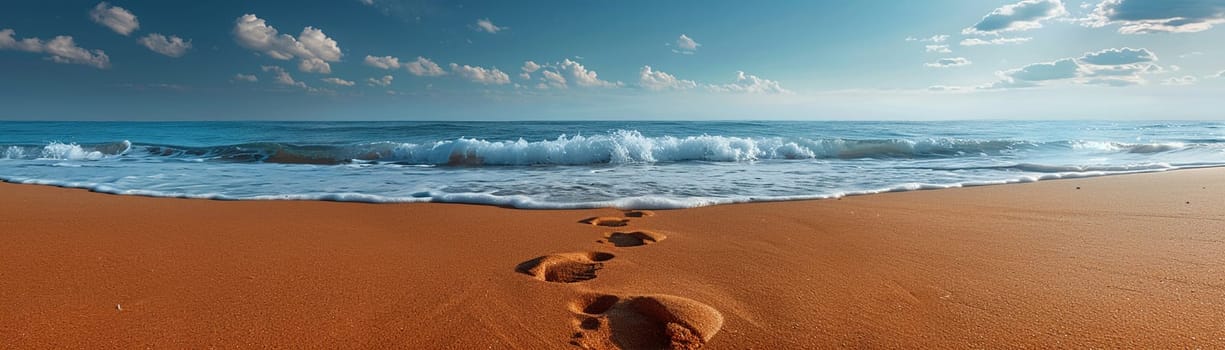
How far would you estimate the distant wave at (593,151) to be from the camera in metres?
10.6

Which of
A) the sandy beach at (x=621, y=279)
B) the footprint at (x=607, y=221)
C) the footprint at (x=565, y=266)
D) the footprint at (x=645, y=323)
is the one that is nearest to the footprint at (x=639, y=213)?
the sandy beach at (x=621, y=279)

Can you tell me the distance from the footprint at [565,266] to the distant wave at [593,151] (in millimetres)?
7473

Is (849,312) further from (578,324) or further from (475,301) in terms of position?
(475,301)

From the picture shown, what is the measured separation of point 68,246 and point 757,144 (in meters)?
11.0

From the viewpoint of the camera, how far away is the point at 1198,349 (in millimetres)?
1564

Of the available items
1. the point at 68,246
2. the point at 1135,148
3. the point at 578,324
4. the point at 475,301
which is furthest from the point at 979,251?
the point at 1135,148

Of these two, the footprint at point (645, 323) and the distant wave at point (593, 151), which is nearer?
the footprint at point (645, 323)

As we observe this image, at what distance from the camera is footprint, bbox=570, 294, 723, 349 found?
1.63 metres

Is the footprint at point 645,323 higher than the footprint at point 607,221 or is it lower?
higher

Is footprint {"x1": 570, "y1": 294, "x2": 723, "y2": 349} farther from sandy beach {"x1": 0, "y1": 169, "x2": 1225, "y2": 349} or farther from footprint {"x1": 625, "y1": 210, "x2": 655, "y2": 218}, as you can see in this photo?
footprint {"x1": 625, "y1": 210, "x2": 655, "y2": 218}

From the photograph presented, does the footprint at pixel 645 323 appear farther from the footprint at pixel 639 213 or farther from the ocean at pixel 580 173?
the ocean at pixel 580 173

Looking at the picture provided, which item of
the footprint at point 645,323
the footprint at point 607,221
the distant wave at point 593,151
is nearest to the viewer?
the footprint at point 645,323

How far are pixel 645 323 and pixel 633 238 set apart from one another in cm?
142

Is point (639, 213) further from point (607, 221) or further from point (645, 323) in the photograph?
point (645, 323)
